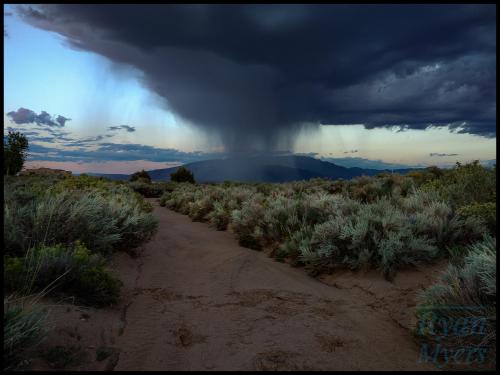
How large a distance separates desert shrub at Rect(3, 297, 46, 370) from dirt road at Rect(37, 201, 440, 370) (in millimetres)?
523

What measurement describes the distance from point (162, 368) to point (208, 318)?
1232mm

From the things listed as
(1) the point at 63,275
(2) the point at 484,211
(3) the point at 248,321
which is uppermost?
(2) the point at 484,211

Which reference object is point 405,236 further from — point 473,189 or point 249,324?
point 473,189

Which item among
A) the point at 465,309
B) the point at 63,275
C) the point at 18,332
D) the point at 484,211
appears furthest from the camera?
the point at 484,211

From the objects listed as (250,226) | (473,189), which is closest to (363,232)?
(250,226)

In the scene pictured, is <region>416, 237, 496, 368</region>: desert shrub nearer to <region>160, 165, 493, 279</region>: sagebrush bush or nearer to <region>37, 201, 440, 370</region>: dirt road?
<region>37, 201, 440, 370</region>: dirt road

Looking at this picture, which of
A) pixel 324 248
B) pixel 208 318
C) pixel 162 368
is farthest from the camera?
pixel 324 248

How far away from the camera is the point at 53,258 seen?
4.32 meters

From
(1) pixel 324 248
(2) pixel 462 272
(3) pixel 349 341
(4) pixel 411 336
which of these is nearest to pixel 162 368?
(3) pixel 349 341

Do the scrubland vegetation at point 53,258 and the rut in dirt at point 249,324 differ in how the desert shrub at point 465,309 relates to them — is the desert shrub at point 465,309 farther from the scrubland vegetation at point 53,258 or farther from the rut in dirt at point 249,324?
the scrubland vegetation at point 53,258

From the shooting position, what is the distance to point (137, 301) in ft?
16.8

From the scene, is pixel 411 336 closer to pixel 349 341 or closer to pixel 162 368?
pixel 349 341

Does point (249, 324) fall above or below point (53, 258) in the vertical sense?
below

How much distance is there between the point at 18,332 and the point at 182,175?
43.7 metres
